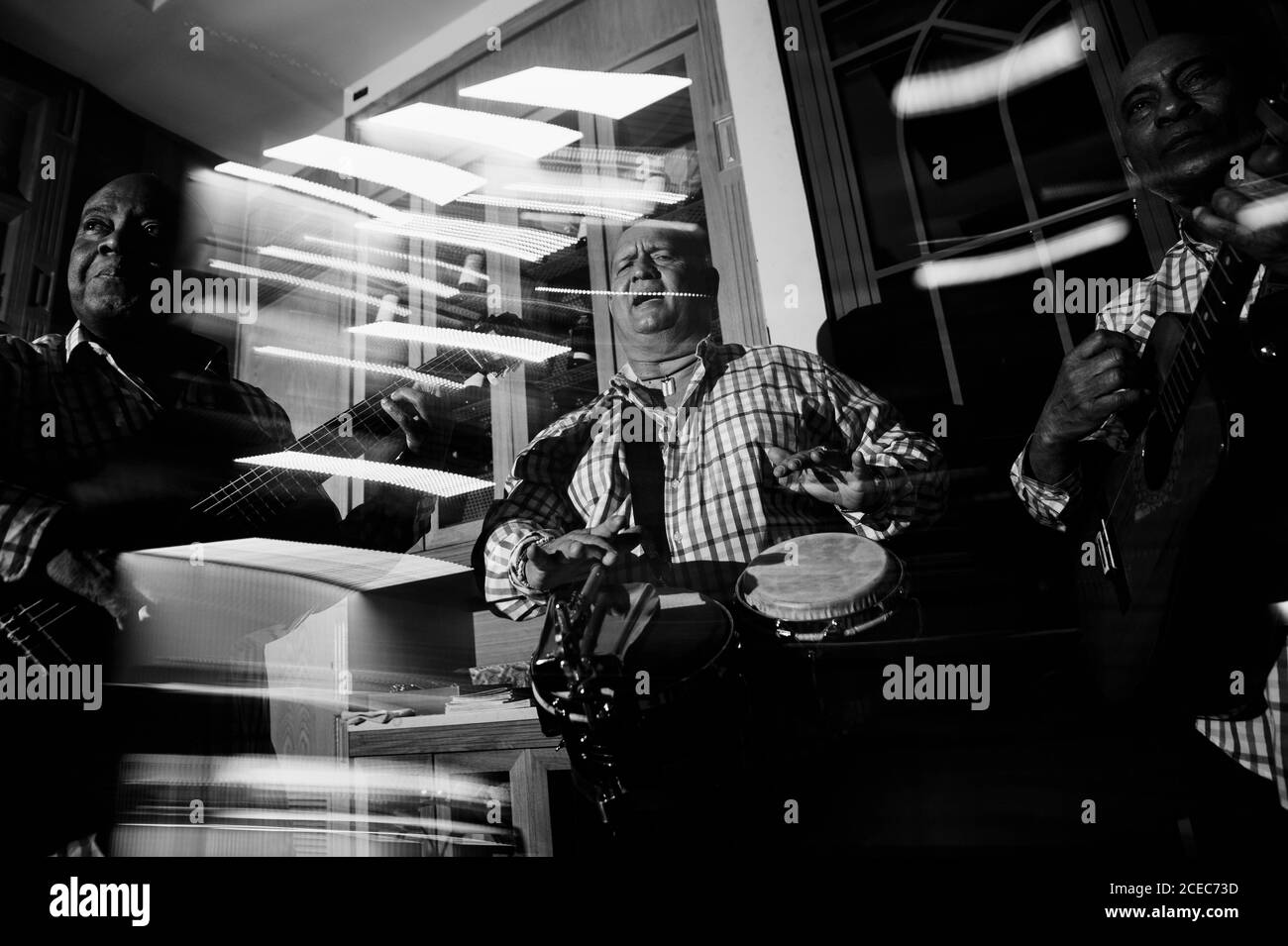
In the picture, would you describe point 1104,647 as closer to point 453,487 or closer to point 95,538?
point 453,487

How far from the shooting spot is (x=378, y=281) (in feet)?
5.21

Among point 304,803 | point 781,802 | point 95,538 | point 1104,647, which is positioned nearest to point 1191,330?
point 1104,647

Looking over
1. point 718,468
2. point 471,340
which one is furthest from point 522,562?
point 471,340

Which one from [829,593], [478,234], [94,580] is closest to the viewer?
[829,593]

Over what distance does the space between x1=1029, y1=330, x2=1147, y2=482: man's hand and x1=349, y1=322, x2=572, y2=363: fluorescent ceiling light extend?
810mm

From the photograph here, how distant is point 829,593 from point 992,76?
36.8 inches

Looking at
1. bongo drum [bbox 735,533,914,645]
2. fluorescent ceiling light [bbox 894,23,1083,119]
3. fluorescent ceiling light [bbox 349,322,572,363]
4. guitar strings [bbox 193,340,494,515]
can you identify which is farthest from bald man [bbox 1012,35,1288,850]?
guitar strings [bbox 193,340,494,515]

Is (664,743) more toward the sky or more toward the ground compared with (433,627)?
more toward the ground

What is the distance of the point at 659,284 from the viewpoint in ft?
4.33

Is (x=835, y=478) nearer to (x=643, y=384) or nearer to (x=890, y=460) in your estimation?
(x=890, y=460)

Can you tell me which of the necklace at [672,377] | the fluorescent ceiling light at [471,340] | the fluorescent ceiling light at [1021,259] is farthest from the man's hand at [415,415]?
the fluorescent ceiling light at [1021,259]

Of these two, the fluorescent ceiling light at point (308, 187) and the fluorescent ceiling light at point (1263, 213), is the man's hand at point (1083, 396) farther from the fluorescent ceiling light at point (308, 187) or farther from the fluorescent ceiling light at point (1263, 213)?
the fluorescent ceiling light at point (308, 187)

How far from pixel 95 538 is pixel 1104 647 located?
1.73 meters

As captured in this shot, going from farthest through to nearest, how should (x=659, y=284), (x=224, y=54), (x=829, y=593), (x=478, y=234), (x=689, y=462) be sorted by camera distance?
(x=224, y=54) → (x=478, y=234) → (x=659, y=284) → (x=689, y=462) → (x=829, y=593)
